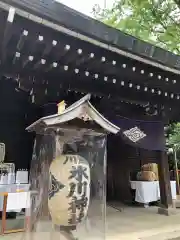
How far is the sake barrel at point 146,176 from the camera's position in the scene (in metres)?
8.06

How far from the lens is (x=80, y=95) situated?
5.89m

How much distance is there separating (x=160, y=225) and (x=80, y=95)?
3.24 metres

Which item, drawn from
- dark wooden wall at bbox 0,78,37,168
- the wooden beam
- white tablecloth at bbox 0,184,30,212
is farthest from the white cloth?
the wooden beam

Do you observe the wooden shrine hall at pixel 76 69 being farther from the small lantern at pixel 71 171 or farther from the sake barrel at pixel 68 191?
the sake barrel at pixel 68 191

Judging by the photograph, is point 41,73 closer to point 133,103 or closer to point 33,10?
point 33,10

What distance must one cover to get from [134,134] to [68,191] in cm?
373

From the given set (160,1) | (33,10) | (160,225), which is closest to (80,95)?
(33,10)

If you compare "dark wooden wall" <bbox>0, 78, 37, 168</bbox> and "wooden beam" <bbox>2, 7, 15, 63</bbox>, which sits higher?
"wooden beam" <bbox>2, 7, 15, 63</bbox>

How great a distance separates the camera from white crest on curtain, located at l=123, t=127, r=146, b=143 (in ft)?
20.5

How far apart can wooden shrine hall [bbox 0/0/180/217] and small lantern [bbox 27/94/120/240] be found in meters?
1.14

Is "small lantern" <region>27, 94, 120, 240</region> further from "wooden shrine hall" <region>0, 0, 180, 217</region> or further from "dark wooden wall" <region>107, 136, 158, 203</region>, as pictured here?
"dark wooden wall" <region>107, 136, 158, 203</region>

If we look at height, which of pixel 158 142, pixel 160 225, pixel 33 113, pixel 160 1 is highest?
pixel 160 1

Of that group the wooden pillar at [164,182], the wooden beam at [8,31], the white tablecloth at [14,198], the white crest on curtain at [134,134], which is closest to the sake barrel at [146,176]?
the wooden pillar at [164,182]

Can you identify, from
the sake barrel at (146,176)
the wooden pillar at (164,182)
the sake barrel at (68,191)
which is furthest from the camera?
the sake barrel at (146,176)
